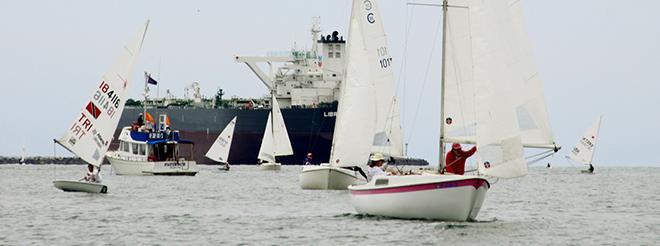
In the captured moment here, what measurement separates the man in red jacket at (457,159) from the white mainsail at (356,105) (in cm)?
1192

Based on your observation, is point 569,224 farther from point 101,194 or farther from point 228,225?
point 101,194

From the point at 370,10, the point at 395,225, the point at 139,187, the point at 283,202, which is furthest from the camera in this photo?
the point at 139,187

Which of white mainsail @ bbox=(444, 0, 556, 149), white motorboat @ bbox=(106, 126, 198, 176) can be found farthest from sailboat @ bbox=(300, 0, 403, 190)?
white motorboat @ bbox=(106, 126, 198, 176)

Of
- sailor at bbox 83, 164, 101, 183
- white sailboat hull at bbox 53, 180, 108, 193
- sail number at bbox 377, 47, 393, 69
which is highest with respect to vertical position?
sail number at bbox 377, 47, 393, 69

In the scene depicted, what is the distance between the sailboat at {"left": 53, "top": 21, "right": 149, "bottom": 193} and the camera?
143 feet

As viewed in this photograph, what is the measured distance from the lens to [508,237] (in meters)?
27.9

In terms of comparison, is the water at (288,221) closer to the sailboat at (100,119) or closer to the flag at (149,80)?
the sailboat at (100,119)

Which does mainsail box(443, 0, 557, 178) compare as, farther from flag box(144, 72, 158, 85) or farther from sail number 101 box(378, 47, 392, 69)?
flag box(144, 72, 158, 85)

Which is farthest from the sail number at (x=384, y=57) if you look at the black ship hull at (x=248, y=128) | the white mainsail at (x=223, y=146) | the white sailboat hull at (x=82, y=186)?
the black ship hull at (x=248, y=128)

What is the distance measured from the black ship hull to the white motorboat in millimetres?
45425

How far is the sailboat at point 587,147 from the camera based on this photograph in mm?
98625

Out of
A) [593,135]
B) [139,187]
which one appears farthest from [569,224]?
[593,135]

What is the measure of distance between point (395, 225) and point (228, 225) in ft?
15.7

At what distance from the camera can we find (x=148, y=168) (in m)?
71.8
